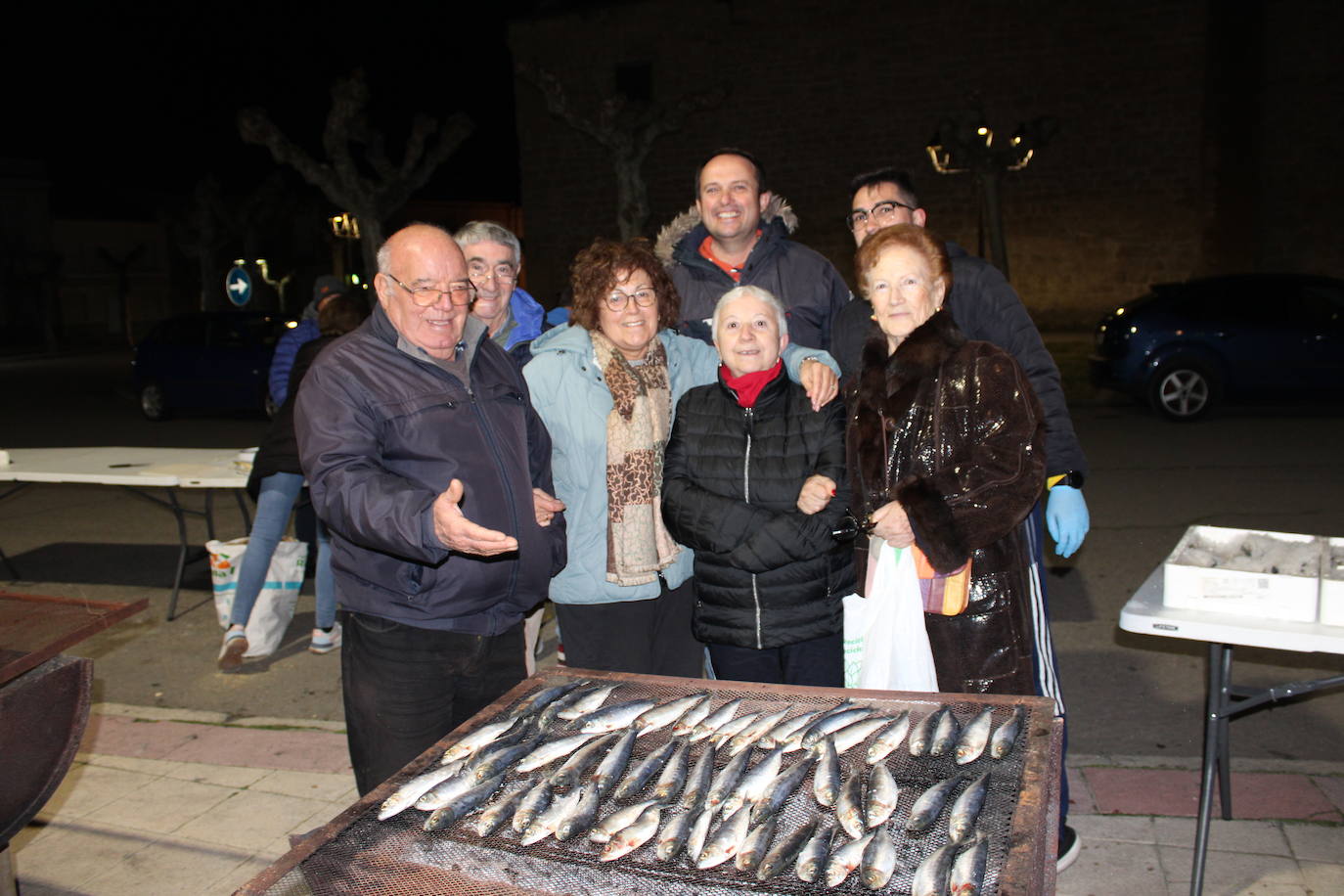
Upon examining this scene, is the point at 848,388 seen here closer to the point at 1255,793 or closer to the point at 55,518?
the point at 1255,793

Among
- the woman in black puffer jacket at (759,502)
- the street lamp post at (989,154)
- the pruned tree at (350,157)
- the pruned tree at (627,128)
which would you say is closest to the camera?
the woman in black puffer jacket at (759,502)

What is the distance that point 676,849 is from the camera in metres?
2.01

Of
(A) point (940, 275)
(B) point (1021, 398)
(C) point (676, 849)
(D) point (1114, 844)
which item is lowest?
(D) point (1114, 844)

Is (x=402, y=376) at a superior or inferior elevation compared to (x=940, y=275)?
inferior

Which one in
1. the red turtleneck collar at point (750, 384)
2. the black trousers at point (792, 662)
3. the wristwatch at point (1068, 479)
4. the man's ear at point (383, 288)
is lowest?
the black trousers at point (792, 662)

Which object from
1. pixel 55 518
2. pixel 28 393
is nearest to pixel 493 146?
pixel 28 393

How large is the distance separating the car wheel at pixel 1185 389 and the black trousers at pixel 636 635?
33.0 feet

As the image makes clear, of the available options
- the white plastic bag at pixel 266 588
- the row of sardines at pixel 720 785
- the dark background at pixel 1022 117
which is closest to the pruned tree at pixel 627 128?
the dark background at pixel 1022 117

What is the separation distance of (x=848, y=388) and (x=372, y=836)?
1866 mm

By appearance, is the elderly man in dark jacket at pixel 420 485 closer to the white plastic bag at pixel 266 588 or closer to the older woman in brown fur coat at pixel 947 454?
the older woman in brown fur coat at pixel 947 454

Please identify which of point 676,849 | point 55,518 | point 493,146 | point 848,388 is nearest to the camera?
point 676,849

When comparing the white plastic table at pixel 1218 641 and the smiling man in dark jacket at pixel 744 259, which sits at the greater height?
the smiling man in dark jacket at pixel 744 259

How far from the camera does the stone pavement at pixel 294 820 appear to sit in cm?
325

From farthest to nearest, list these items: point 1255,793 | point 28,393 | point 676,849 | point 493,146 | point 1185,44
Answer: point 493,146 → point 28,393 → point 1185,44 → point 1255,793 → point 676,849
